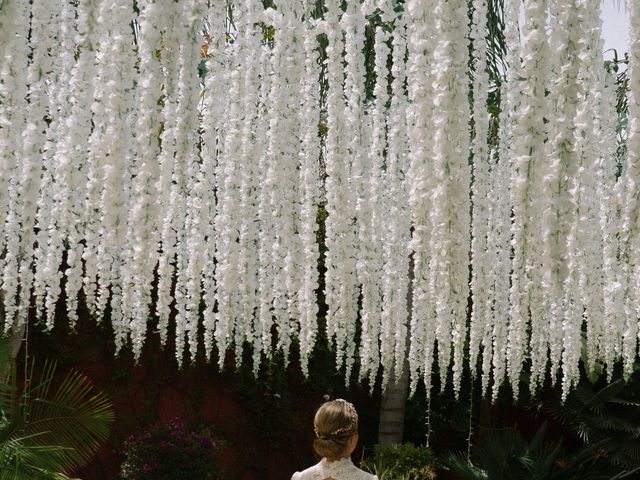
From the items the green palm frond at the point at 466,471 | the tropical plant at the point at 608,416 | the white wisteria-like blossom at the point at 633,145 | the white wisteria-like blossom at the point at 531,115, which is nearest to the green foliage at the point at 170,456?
the green palm frond at the point at 466,471

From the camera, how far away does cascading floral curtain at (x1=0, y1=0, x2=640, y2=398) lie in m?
2.23

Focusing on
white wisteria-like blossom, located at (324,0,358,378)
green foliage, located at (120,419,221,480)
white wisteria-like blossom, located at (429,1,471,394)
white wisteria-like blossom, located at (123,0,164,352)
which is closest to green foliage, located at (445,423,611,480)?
green foliage, located at (120,419,221,480)

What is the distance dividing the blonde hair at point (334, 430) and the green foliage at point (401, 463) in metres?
3.97

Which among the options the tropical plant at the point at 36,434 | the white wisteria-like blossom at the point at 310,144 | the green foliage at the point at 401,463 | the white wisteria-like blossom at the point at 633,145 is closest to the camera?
the white wisteria-like blossom at the point at 633,145

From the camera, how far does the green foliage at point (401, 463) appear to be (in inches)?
273

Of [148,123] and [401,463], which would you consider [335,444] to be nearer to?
[148,123]

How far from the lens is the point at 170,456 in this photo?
6488mm

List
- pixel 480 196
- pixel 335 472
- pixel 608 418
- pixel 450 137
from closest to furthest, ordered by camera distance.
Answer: pixel 450 137
pixel 335 472
pixel 480 196
pixel 608 418

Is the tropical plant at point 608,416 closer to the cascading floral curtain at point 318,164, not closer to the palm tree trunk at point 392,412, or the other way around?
the palm tree trunk at point 392,412

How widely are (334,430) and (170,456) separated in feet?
12.4

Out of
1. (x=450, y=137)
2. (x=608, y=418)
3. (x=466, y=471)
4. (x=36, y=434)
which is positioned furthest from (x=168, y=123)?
(x=608, y=418)

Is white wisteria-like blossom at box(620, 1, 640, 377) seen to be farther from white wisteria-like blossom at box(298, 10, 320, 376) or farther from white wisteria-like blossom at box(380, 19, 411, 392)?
white wisteria-like blossom at box(380, 19, 411, 392)

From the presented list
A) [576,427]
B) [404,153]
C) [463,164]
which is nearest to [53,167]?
[404,153]

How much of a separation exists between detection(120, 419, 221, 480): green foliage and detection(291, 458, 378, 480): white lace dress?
3593 millimetres
